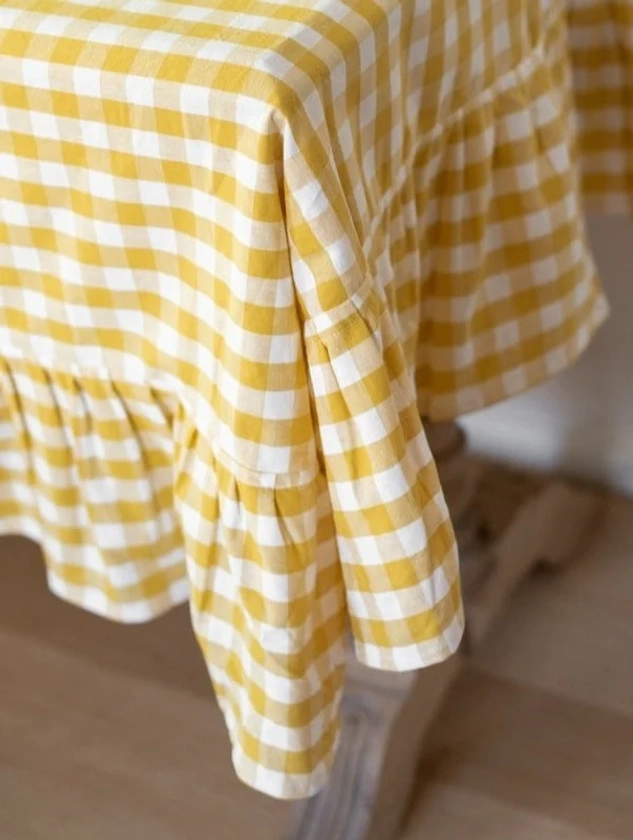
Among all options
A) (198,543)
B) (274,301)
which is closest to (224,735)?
(198,543)

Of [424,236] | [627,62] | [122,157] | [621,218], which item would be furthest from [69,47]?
[621,218]

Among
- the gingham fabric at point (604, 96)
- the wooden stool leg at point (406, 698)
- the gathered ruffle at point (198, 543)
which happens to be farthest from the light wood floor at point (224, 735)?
the gingham fabric at point (604, 96)

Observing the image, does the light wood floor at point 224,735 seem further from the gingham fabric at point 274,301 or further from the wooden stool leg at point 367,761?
the gingham fabric at point 274,301

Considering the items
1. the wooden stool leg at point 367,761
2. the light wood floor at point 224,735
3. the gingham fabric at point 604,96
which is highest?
the gingham fabric at point 604,96

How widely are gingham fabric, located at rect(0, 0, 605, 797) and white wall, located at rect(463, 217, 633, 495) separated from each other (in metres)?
0.44

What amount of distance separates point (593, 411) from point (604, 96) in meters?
0.52

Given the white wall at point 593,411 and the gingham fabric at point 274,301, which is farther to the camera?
the white wall at point 593,411

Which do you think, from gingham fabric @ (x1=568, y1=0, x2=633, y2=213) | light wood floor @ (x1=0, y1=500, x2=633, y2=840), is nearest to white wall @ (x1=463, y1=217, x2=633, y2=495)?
light wood floor @ (x1=0, y1=500, x2=633, y2=840)

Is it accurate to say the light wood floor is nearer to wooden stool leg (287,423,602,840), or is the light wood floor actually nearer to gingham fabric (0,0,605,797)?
wooden stool leg (287,423,602,840)

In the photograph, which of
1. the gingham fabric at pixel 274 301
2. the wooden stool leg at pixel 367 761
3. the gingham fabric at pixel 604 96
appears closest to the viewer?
the gingham fabric at pixel 274 301

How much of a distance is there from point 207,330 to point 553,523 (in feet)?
2.46

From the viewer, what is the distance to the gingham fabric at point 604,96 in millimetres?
902

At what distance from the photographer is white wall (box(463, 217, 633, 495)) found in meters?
1.26

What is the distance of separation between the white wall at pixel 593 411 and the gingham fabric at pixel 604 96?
0.86 ft
